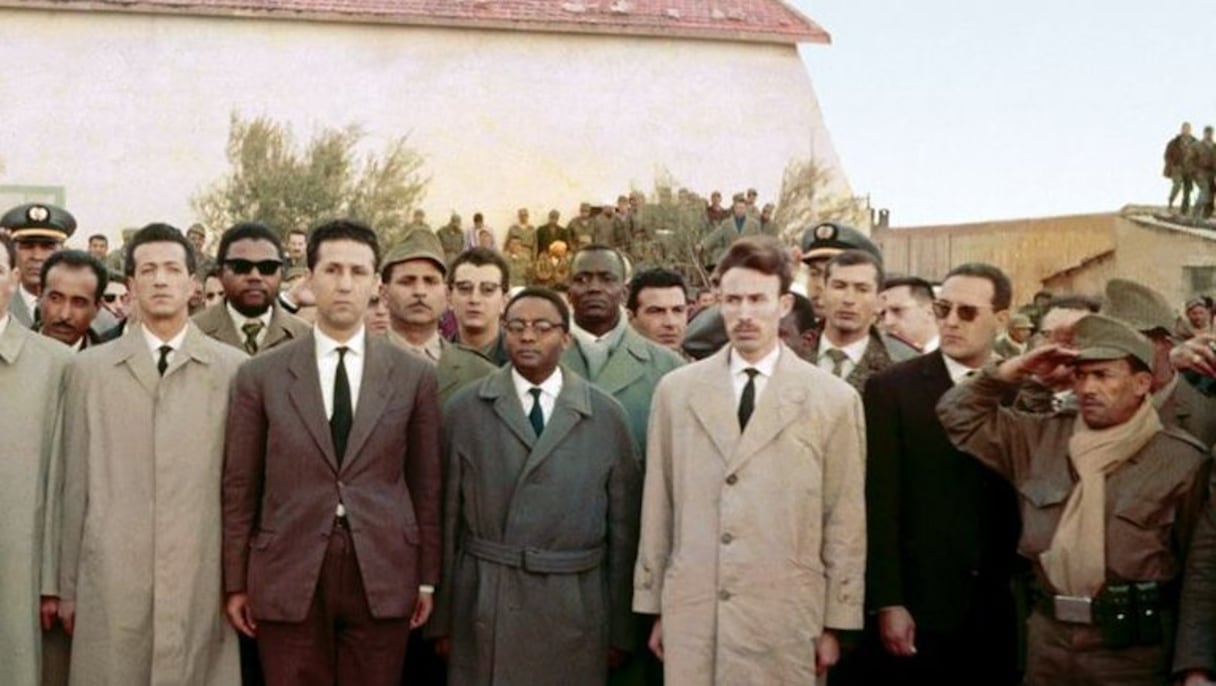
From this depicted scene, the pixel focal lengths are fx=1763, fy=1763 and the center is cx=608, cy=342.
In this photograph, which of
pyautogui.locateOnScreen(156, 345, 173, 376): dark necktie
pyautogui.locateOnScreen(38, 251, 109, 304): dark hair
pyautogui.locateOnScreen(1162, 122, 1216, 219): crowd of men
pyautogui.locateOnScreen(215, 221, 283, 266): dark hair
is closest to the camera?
pyautogui.locateOnScreen(156, 345, 173, 376): dark necktie

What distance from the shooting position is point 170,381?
22.0ft

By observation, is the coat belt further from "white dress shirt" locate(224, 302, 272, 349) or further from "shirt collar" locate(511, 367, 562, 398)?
"white dress shirt" locate(224, 302, 272, 349)

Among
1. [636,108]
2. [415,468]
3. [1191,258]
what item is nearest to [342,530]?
[415,468]

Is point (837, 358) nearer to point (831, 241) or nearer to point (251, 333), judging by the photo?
point (831, 241)

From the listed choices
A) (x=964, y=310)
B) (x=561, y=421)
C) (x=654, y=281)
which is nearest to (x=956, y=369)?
(x=964, y=310)

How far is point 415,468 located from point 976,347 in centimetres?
224

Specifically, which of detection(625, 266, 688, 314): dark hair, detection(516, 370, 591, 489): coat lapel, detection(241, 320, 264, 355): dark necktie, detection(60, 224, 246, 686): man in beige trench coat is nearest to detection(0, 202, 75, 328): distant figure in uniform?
detection(241, 320, 264, 355): dark necktie

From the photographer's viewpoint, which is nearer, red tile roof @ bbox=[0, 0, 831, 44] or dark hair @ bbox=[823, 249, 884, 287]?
dark hair @ bbox=[823, 249, 884, 287]

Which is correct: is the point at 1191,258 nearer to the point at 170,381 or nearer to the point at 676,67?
the point at 676,67

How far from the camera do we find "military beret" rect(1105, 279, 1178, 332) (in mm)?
6590

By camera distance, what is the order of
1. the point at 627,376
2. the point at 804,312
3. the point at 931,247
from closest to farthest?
the point at 627,376 → the point at 804,312 → the point at 931,247

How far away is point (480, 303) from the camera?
322 inches

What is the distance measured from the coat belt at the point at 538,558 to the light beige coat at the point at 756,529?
9.1 inches

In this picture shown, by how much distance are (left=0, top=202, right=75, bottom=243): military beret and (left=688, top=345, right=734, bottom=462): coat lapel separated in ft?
18.3
